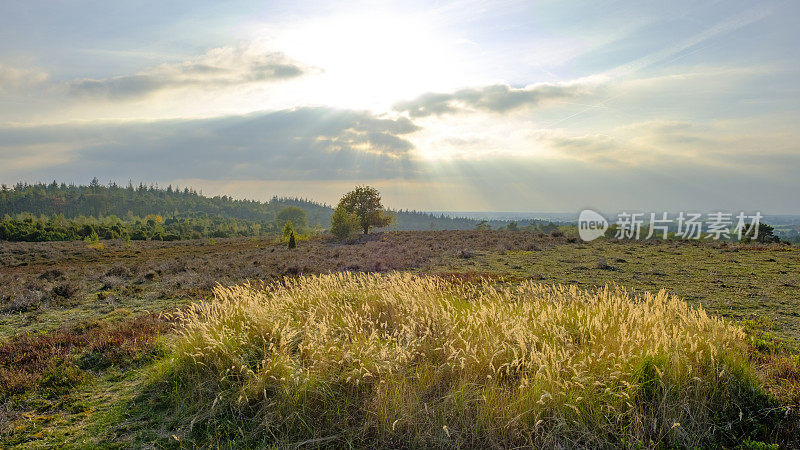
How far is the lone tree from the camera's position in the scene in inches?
2287

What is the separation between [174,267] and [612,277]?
2373cm

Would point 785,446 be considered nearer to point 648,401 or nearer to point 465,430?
point 648,401

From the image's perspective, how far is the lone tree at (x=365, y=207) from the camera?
191ft

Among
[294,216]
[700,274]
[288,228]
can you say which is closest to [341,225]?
[288,228]

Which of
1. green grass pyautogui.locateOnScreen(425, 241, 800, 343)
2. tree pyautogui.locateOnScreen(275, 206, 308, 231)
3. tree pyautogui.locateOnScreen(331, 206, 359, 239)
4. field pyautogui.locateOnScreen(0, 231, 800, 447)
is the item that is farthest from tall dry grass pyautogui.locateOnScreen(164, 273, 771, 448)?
tree pyautogui.locateOnScreen(275, 206, 308, 231)

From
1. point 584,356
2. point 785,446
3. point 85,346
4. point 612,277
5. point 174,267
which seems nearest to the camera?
point 785,446

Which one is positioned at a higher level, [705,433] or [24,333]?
[705,433]

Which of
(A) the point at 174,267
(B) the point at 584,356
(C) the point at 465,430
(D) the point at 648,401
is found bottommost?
(A) the point at 174,267

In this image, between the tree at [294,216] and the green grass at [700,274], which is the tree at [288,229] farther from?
the tree at [294,216]

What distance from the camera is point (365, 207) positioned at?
192 ft

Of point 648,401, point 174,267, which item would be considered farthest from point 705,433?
point 174,267

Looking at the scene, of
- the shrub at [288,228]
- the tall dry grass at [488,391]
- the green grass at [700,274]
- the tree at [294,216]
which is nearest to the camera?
the tall dry grass at [488,391]

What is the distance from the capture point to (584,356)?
16.8ft

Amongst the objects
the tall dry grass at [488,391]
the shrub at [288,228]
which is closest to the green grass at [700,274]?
the tall dry grass at [488,391]
